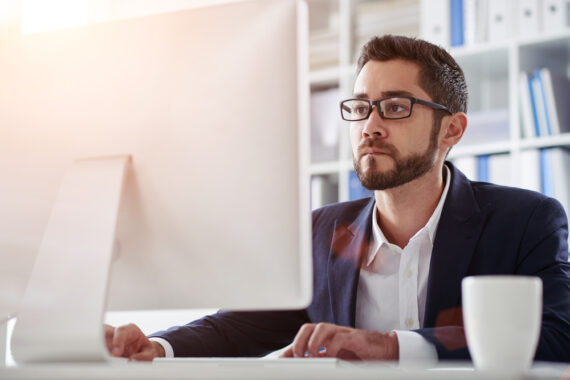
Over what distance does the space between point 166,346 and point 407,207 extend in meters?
0.89

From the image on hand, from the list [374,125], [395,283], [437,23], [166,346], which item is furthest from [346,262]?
[437,23]

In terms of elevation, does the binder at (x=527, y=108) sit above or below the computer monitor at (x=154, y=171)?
above

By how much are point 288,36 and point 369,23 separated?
7.05 feet

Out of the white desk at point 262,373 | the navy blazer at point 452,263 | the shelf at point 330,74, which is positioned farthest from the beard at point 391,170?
the white desk at point 262,373

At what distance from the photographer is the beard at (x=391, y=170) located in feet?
5.82

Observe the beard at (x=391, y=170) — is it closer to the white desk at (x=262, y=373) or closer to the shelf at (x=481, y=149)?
the shelf at (x=481, y=149)

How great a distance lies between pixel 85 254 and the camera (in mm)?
843

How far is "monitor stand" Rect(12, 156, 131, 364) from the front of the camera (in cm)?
80

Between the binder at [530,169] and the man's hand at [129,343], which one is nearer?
the man's hand at [129,343]

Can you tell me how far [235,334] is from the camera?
149 centimetres

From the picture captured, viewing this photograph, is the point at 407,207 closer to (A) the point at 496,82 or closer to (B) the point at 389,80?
(B) the point at 389,80

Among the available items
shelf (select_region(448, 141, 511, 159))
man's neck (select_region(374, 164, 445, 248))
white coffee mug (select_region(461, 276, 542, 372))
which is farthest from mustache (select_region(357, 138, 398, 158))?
white coffee mug (select_region(461, 276, 542, 372))

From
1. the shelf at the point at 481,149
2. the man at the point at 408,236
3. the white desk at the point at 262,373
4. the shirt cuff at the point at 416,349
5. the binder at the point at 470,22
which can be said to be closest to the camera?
the white desk at the point at 262,373

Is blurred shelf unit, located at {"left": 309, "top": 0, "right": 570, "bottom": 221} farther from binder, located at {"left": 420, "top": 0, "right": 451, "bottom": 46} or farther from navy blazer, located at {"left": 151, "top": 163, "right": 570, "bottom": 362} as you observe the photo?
navy blazer, located at {"left": 151, "top": 163, "right": 570, "bottom": 362}
